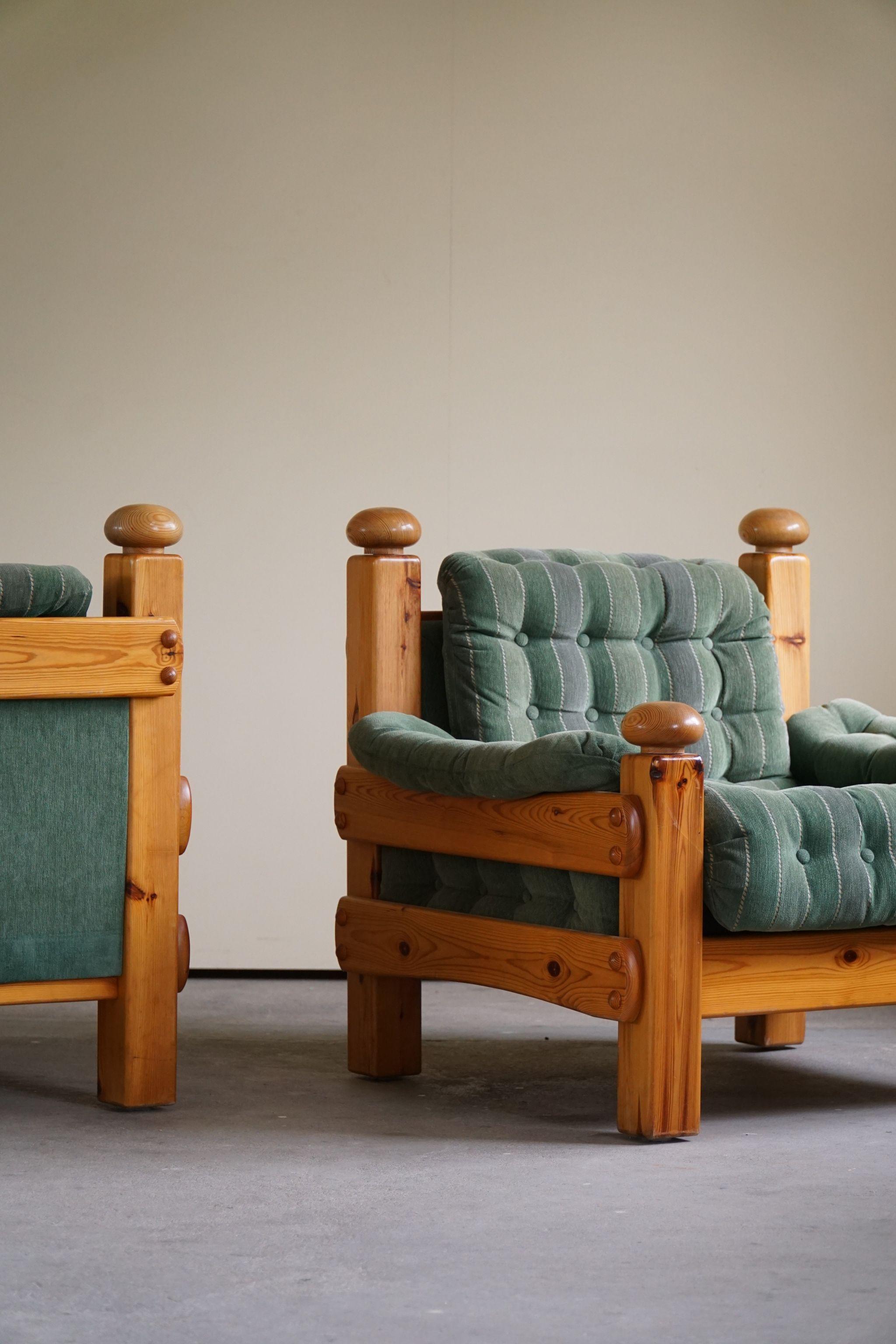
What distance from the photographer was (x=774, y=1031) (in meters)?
3.14

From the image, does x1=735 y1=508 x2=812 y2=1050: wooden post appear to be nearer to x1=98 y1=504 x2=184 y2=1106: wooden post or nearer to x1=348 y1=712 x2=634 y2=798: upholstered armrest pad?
x1=348 y1=712 x2=634 y2=798: upholstered armrest pad

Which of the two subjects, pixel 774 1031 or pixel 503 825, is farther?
pixel 774 1031

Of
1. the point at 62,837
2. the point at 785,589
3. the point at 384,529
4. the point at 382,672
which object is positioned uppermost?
the point at 384,529

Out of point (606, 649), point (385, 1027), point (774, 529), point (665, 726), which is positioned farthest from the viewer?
point (774, 529)

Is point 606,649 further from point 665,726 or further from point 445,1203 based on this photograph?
point 445,1203

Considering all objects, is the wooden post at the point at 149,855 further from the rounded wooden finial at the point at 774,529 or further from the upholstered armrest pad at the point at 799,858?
the rounded wooden finial at the point at 774,529

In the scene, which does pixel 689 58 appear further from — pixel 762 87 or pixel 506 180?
pixel 506 180

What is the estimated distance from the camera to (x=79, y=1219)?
6.56ft

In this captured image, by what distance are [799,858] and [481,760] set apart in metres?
0.48

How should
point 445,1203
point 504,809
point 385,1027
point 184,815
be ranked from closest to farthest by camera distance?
1. point 445,1203
2. point 504,809
3. point 184,815
4. point 385,1027

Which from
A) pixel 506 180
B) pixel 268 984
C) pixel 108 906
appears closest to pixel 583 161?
pixel 506 180

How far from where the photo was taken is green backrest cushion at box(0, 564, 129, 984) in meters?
2.47

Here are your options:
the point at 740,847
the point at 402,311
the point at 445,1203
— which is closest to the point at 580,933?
the point at 740,847

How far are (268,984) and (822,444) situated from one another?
6.02 ft
